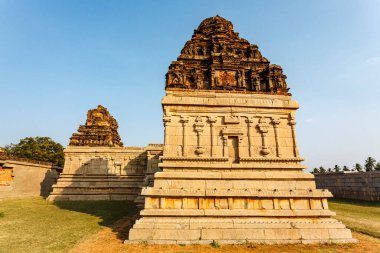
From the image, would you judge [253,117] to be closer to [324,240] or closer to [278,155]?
[278,155]

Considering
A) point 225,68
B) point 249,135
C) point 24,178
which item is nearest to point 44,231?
point 249,135

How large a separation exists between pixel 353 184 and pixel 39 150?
5463cm

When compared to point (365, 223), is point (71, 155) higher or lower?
higher

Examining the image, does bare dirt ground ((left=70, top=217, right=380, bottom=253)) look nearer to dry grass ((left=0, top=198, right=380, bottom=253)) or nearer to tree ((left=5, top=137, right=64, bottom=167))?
dry grass ((left=0, top=198, right=380, bottom=253))

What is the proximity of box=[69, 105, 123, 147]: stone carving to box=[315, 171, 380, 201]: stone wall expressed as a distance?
103ft

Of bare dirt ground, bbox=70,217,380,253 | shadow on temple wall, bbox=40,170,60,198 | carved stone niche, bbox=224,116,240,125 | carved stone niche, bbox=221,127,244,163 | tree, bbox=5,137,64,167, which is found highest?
tree, bbox=5,137,64,167

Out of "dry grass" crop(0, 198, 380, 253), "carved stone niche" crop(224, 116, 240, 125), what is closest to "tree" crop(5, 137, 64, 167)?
"dry grass" crop(0, 198, 380, 253)

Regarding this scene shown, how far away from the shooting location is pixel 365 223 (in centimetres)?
1284

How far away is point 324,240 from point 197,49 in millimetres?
15544

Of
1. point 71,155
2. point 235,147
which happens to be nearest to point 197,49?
point 235,147

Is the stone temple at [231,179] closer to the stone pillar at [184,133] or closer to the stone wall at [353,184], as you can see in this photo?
the stone pillar at [184,133]

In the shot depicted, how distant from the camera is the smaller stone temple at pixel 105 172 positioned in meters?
25.1

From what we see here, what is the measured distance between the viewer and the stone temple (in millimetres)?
9352

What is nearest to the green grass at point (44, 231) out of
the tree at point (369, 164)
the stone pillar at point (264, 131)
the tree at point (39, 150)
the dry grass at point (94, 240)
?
the dry grass at point (94, 240)
